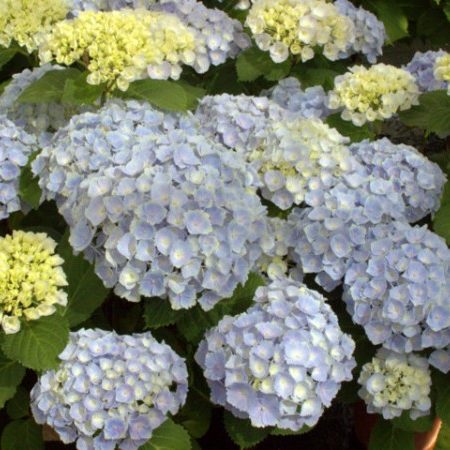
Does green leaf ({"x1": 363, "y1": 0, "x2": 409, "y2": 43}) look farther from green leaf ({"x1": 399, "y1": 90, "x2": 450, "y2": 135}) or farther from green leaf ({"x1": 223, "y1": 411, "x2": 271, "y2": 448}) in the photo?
green leaf ({"x1": 223, "y1": 411, "x2": 271, "y2": 448})

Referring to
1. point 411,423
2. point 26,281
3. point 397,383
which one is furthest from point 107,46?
point 411,423

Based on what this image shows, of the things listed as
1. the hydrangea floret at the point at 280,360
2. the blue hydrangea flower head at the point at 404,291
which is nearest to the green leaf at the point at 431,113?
the blue hydrangea flower head at the point at 404,291

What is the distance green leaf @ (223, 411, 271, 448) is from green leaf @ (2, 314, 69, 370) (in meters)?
0.49

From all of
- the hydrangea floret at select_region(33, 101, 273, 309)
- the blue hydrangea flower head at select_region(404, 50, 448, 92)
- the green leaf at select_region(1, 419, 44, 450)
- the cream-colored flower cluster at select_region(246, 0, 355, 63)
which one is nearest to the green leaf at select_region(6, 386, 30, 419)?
the green leaf at select_region(1, 419, 44, 450)

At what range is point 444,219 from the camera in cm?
255

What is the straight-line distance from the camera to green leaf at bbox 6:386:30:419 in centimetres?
254

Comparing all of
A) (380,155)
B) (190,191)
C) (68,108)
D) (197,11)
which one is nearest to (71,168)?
(190,191)

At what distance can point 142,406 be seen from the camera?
2.16m

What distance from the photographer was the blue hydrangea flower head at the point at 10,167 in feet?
8.54

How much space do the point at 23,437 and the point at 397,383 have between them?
3.50ft

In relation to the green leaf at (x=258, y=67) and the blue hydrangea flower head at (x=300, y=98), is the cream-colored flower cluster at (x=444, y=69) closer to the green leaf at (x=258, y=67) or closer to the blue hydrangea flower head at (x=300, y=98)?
the blue hydrangea flower head at (x=300, y=98)

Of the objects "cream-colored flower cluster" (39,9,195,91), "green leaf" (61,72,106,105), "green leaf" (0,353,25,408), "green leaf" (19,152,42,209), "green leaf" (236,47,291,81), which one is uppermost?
"cream-colored flower cluster" (39,9,195,91)

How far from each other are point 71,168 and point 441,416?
1.19m

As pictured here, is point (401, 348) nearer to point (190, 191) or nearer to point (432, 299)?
point (432, 299)
